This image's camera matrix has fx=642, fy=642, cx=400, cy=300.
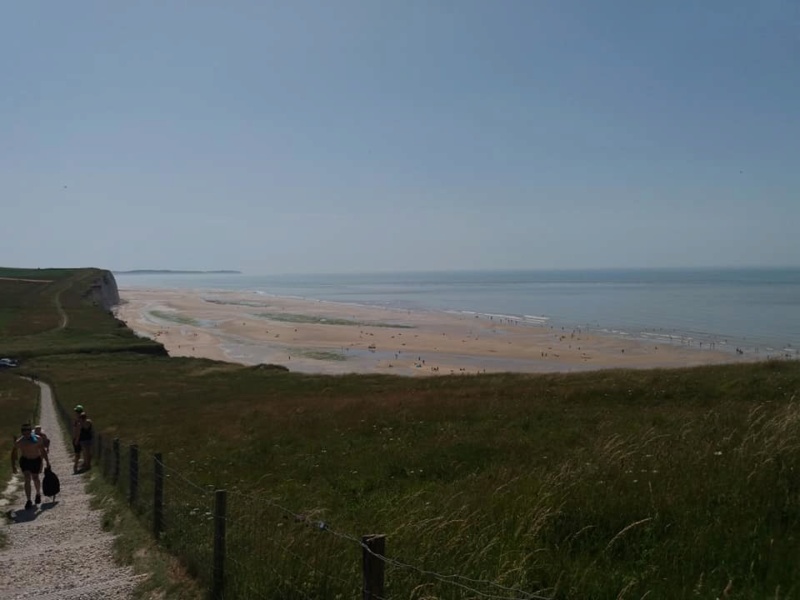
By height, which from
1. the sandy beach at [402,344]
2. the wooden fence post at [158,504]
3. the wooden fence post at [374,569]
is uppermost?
the wooden fence post at [374,569]

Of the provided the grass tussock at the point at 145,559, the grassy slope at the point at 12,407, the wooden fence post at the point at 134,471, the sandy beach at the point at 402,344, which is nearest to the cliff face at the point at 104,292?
the sandy beach at the point at 402,344

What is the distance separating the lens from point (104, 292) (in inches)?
6019

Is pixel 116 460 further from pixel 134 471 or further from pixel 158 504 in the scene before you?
pixel 158 504

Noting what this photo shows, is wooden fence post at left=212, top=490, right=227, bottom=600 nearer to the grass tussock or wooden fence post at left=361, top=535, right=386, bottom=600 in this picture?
the grass tussock

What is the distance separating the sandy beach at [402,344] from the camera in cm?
6113

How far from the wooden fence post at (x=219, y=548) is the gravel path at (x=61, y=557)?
53.5 inches

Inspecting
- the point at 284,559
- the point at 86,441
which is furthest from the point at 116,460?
the point at 284,559

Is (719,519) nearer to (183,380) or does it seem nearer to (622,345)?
(183,380)

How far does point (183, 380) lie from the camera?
4938cm

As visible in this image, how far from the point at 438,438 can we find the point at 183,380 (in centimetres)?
3872

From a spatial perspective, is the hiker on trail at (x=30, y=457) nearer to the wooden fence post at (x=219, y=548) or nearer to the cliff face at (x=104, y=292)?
the wooden fence post at (x=219, y=548)

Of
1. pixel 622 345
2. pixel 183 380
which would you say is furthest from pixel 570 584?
pixel 622 345

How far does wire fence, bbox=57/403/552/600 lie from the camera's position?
17.0 ft

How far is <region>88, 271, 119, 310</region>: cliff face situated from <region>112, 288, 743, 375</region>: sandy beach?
16.1m
